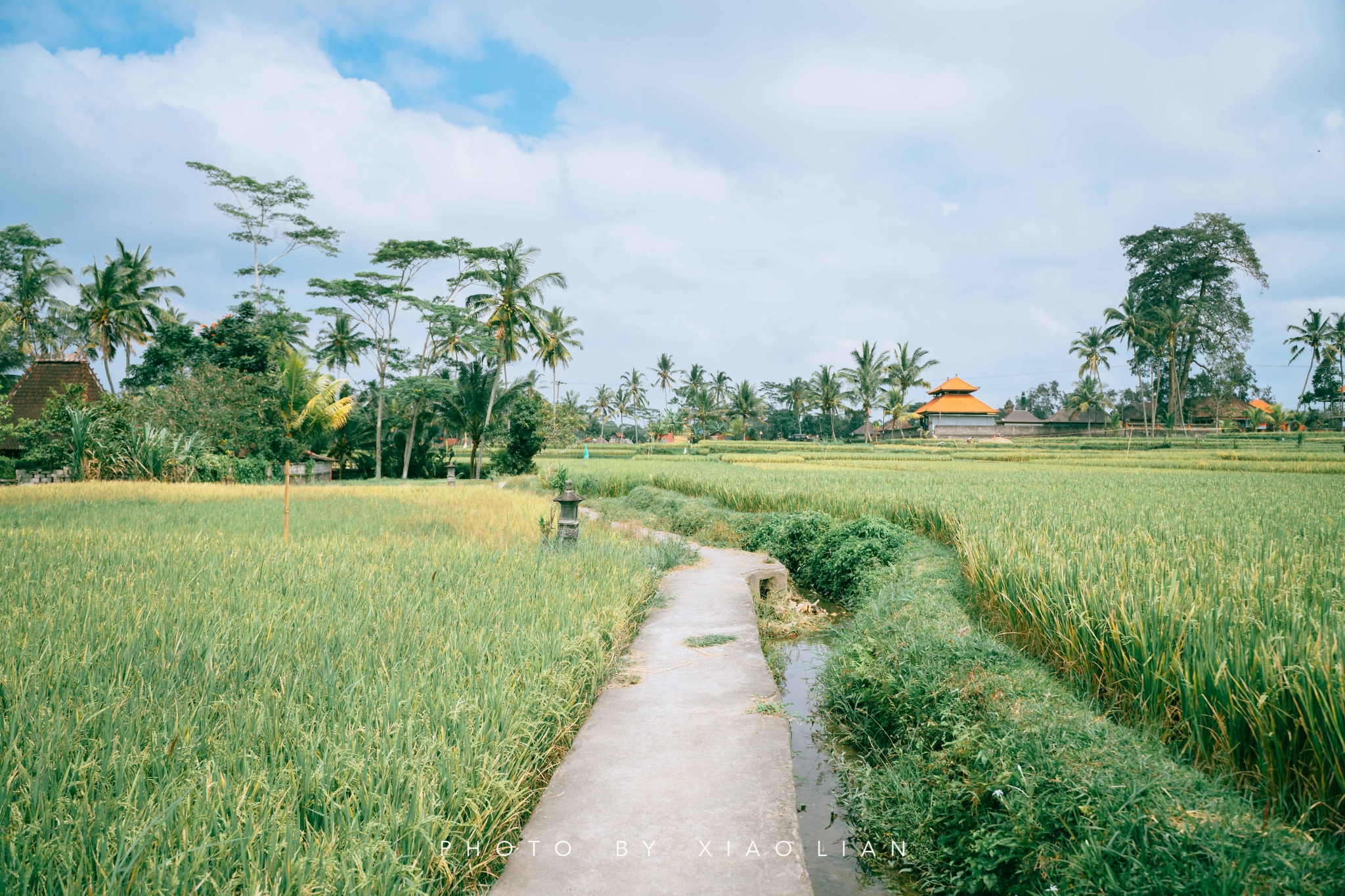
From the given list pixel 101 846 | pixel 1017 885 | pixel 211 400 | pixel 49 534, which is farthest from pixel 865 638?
pixel 211 400

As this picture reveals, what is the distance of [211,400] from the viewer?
19.5 metres

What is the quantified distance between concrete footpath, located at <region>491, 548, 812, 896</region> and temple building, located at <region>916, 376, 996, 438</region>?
176 feet

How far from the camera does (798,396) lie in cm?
6644

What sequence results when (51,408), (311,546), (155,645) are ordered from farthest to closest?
(51,408)
(311,546)
(155,645)

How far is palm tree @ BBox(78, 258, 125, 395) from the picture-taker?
26.1 m

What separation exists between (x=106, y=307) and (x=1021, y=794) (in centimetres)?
3416

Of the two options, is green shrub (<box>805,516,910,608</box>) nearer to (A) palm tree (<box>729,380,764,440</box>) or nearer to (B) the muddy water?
(B) the muddy water

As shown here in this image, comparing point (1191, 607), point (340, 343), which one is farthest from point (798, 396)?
point (1191, 607)

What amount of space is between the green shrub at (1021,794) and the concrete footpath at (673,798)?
0.58 m

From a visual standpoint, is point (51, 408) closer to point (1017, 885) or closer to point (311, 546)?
point (311, 546)

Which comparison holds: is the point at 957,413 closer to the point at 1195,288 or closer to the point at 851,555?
the point at 1195,288

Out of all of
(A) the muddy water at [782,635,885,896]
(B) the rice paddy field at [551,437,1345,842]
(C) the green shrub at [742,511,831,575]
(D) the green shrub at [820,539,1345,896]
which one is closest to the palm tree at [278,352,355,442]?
(C) the green shrub at [742,511,831,575]

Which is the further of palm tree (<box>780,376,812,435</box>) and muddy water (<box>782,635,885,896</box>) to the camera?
palm tree (<box>780,376,812,435</box>)

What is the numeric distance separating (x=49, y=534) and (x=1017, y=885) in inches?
323
